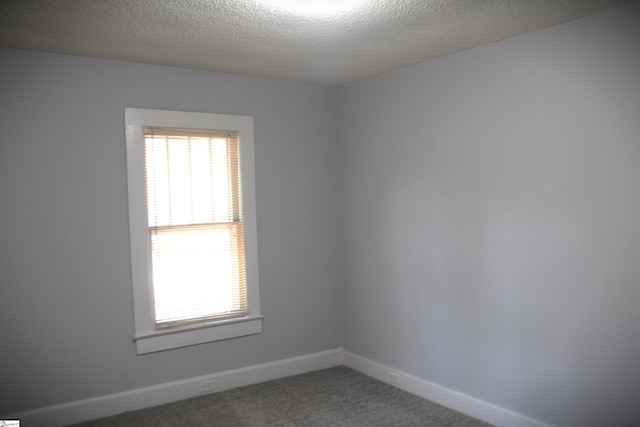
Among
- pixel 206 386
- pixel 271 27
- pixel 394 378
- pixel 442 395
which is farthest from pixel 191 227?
pixel 442 395

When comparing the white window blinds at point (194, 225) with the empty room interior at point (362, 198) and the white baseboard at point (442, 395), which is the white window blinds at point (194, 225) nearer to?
the empty room interior at point (362, 198)

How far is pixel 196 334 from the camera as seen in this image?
412 centimetres

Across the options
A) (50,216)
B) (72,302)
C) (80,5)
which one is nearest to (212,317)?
(72,302)

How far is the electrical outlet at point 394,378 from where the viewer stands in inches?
168

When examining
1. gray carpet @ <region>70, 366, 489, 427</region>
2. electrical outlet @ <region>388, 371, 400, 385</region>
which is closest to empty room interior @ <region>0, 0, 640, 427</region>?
electrical outlet @ <region>388, 371, 400, 385</region>

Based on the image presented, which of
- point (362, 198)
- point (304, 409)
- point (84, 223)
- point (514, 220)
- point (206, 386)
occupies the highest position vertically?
point (362, 198)

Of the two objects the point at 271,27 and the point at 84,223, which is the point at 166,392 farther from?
the point at 271,27

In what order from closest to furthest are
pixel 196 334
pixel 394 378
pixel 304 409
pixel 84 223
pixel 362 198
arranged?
1. pixel 84 223
2. pixel 304 409
3. pixel 196 334
4. pixel 394 378
5. pixel 362 198

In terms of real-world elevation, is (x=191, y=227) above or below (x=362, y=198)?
below

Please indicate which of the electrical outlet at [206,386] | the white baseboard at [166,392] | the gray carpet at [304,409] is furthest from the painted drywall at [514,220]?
the electrical outlet at [206,386]

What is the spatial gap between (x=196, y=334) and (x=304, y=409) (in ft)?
3.32

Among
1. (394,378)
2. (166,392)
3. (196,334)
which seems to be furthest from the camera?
(394,378)

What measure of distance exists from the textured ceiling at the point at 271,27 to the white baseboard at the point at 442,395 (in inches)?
95.0

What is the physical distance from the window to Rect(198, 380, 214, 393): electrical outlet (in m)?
0.33
